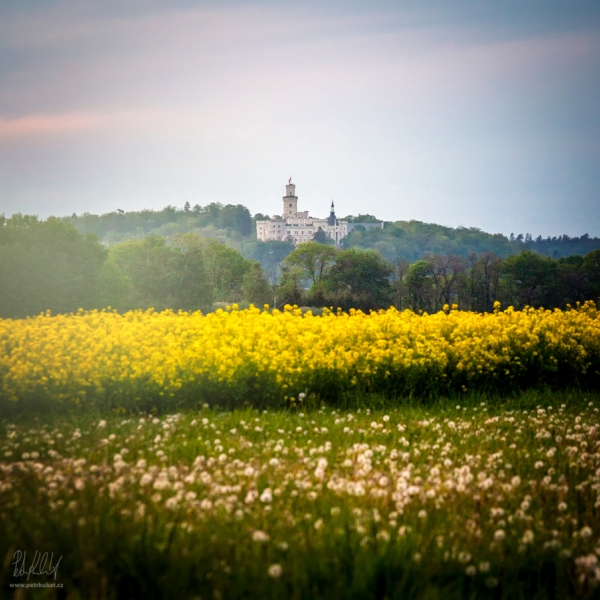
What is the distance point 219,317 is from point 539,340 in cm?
584

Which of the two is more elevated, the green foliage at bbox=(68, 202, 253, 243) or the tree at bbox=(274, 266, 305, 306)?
the green foliage at bbox=(68, 202, 253, 243)

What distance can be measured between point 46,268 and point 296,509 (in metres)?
38.8

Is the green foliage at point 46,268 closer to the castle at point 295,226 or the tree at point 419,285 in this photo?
the tree at point 419,285

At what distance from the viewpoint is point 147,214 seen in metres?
140

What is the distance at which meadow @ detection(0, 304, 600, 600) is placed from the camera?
123 inches

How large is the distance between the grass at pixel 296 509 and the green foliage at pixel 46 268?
32.8 meters

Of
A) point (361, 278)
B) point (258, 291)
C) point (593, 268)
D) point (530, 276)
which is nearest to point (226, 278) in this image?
point (258, 291)
